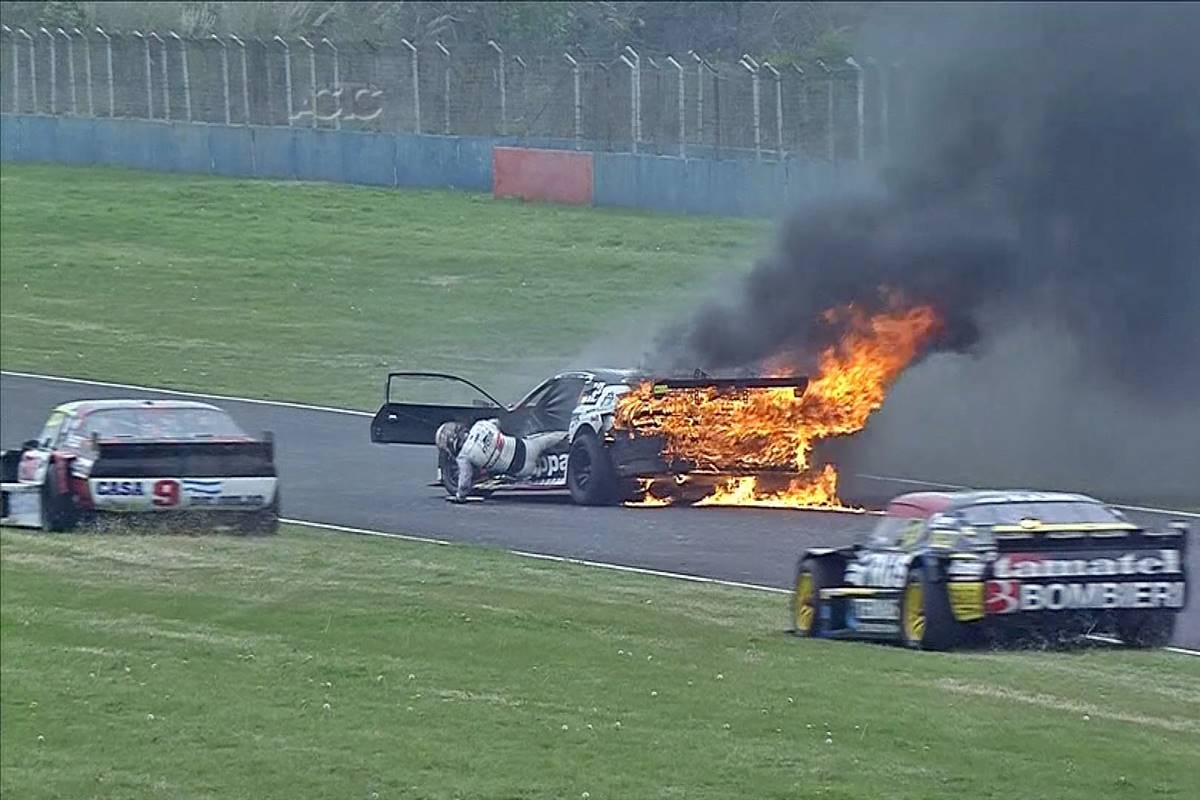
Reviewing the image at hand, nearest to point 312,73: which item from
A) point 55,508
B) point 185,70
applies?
point 185,70

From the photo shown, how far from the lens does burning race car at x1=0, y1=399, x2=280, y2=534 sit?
14.8m

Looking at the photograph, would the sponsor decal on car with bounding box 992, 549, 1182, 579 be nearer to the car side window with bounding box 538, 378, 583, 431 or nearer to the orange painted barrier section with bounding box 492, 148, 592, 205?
the car side window with bounding box 538, 378, 583, 431

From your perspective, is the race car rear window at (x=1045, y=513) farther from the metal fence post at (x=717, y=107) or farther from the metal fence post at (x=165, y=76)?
the metal fence post at (x=165, y=76)

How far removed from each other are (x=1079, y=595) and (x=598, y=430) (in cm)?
413

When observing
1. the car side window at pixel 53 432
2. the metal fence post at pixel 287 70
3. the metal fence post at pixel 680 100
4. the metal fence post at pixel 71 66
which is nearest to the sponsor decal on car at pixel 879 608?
the car side window at pixel 53 432

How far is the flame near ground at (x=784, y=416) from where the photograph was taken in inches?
462

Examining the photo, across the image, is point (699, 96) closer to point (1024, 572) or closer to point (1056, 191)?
point (1056, 191)

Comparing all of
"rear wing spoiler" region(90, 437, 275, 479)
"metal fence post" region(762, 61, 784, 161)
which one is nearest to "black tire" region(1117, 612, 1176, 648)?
"rear wing spoiler" region(90, 437, 275, 479)

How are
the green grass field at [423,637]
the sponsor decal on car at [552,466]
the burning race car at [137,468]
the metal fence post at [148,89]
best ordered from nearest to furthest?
1. the sponsor decal on car at [552,466]
2. the green grass field at [423,637]
3. the burning race car at [137,468]
4. the metal fence post at [148,89]

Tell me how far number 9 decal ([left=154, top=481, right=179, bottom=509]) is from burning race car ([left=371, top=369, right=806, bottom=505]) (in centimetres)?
142

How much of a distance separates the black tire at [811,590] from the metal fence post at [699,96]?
8.37m

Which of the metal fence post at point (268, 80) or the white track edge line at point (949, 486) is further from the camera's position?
the metal fence post at point (268, 80)

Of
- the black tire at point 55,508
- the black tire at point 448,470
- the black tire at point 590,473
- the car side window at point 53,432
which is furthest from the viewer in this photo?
the car side window at point 53,432

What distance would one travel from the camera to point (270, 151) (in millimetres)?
21750
